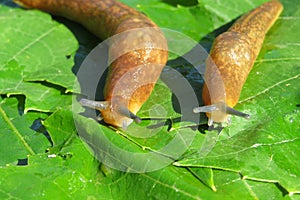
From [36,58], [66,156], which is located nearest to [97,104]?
[66,156]

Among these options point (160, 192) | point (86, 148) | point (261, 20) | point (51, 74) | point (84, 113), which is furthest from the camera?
point (261, 20)

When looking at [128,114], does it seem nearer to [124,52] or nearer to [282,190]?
[124,52]

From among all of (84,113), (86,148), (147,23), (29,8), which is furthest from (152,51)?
(29,8)

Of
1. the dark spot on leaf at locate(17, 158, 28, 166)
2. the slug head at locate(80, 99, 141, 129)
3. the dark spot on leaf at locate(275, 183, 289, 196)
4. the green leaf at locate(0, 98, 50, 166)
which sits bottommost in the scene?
the dark spot on leaf at locate(17, 158, 28, 166)

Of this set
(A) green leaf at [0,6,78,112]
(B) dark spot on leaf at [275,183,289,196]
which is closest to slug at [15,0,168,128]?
(A) green leaf at [0,6,78,112]

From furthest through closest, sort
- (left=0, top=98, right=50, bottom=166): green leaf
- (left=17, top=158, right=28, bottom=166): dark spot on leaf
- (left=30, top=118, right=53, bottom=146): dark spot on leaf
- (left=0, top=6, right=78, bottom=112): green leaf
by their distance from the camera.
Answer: (left=0, top=6, right=78, bottom=112): green leaf < (left=30, top=118, right=53, bottom=146): dark spot on leaf < (left=0, top=98, right=50, bottom=166): green leaf < (left=17, top=158, right=28, bottom=166): dark spot on leaf

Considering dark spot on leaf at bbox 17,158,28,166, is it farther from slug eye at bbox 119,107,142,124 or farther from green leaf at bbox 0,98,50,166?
slug eye at bbox 119,107,142,124

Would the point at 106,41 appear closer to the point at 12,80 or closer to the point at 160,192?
the point at 12,80
